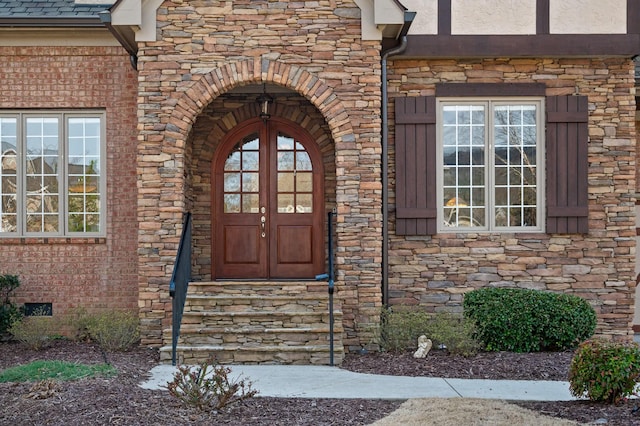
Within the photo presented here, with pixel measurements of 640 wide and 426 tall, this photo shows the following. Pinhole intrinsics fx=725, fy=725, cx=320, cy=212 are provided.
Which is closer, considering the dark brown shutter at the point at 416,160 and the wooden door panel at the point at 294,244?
the dark brown shutter at the point at 416,160

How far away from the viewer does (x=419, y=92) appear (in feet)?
34.8

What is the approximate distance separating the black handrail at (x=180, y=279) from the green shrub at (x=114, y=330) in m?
0.91

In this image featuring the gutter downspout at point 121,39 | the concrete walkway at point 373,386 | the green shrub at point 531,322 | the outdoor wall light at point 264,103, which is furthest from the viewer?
the outdoor wall light at point 264,103

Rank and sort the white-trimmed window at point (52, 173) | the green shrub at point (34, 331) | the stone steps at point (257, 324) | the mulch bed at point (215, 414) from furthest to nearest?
the white-trimmed window at point (52, 173) → the green shrub at point (34, 331) → the stone steps at point (257, 324) → the mulch bed at point (215, 414)

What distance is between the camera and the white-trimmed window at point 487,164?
10664 millimetres

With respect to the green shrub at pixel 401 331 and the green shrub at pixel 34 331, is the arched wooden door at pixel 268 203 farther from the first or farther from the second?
the green shrub at pixel 34 331

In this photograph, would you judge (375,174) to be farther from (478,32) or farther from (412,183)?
(478,32)

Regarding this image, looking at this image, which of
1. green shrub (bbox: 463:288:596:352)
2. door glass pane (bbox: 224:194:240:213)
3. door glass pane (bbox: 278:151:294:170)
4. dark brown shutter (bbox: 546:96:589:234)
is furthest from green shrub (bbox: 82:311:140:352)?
dark brown shutter (bbox: 546:96:589:234)

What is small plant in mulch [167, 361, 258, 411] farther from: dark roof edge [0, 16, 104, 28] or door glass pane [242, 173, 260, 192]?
dark roof edge [0, 16, 104, 28]

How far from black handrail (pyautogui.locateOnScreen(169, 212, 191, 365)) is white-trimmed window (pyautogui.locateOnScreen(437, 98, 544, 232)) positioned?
12.1 ft

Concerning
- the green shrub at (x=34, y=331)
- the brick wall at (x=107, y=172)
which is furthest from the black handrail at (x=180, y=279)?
the green shrub at (x=34, y=331)

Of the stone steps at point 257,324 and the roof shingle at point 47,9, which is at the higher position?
the roof shingle at point 47,9

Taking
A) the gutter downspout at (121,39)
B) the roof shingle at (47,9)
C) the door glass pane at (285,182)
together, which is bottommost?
the door glass pane at (285,182)

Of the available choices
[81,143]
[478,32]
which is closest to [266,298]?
[81,143]
